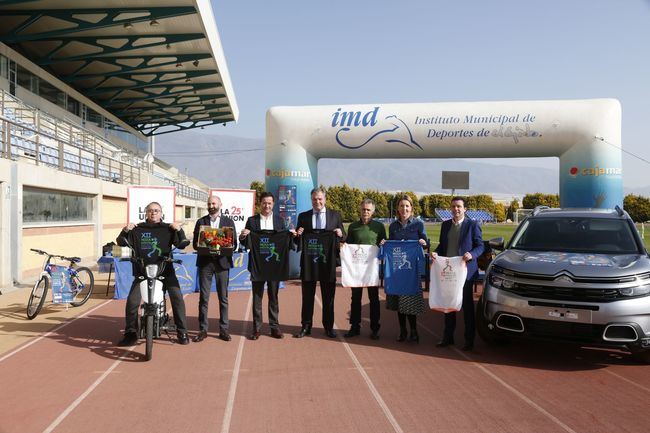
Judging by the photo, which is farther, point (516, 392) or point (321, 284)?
point (321, 284)

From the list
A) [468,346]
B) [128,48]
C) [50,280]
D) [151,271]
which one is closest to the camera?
[151,271]

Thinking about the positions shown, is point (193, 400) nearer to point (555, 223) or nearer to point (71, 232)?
point (555, 223)

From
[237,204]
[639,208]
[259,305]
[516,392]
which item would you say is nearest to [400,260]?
[259,305]

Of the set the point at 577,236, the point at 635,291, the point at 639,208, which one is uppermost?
the point at 639,208

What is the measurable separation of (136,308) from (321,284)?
8.42 feet

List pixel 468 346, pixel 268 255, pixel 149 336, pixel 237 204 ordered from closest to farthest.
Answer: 1. pixel 149 336
2. pixel 468 346
3. pixel 268 255
4. pixel 237 204

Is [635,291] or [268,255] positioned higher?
[268,255]

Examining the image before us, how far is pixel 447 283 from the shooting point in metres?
6.82

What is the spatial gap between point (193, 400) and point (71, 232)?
12690mm

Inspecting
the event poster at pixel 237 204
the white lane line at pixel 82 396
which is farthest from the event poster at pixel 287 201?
the white lane line at pixel 82 396

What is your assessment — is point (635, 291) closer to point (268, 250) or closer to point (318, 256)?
point (318, 256)

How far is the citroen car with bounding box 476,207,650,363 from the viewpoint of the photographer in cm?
543

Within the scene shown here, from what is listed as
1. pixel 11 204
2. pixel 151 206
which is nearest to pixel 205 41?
→ pixel 11 204

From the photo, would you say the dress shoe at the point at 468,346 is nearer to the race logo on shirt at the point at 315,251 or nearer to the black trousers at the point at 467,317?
the black trousers at the point at 467,317
